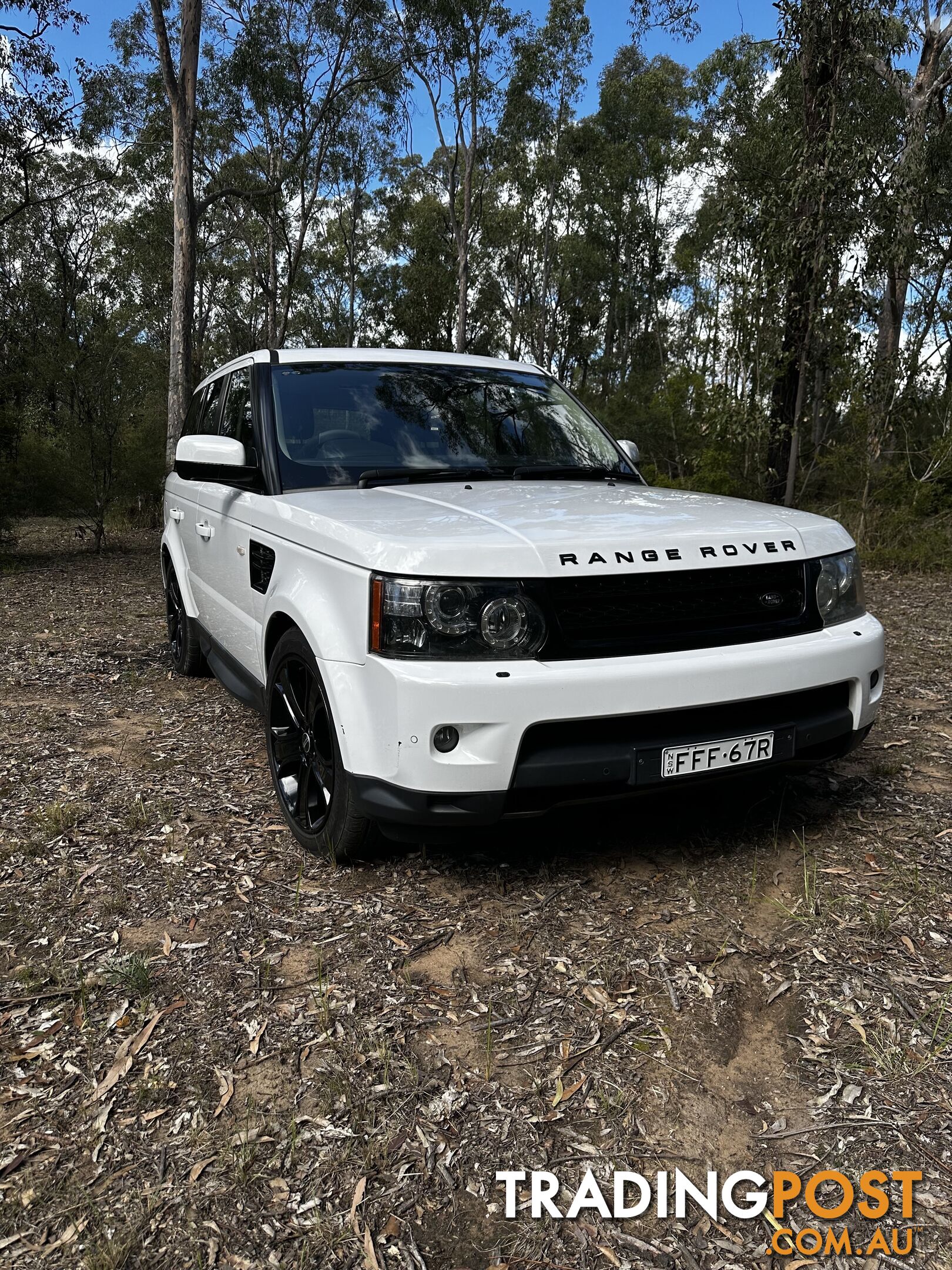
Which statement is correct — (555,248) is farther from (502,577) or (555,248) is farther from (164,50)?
(502,577)

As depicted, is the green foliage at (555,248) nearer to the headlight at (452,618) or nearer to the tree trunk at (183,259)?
the tree trunk at (183,259)

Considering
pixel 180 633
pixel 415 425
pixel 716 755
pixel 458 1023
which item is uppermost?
pixel 415 425

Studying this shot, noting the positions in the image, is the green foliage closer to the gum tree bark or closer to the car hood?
the gum tree bark

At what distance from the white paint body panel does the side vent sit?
0.20 feet

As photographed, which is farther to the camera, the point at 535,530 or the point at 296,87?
the point at 296,87

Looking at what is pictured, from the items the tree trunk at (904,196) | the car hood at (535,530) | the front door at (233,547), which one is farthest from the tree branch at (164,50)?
the car hood at (535,530)

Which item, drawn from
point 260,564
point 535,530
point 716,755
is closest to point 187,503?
point 260,564

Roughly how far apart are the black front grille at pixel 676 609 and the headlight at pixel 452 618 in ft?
0.25

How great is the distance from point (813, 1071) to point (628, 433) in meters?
22.2

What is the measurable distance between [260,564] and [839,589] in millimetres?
2145

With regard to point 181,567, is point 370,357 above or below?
above

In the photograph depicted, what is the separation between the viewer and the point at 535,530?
2637 mm

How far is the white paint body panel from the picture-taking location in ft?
8.05

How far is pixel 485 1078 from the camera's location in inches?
83.4
